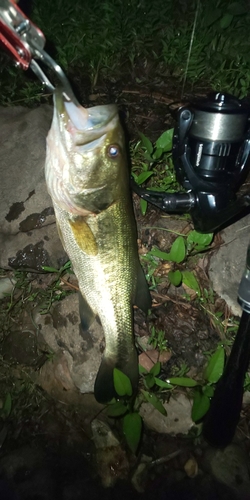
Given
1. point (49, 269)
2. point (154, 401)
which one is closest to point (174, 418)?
point (154, 401)

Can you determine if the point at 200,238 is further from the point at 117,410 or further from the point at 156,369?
the point at 117,410

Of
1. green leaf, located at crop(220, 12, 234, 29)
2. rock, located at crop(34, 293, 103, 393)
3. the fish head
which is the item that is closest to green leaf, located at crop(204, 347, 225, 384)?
rock, located at crop(34, 293, 103, 393)

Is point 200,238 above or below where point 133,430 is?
above

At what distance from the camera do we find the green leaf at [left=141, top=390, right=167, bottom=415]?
291cm

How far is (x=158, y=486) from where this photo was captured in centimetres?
301

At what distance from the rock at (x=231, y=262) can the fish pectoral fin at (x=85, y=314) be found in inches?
42.5

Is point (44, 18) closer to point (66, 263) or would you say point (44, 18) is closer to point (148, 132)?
point (148, 132)

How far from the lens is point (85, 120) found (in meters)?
2.17

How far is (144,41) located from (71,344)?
304 cm

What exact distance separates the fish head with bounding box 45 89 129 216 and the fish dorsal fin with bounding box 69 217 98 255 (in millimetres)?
73

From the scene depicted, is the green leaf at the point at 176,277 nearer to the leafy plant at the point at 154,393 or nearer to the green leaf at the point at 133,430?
the leafy plant at the point at 154,393

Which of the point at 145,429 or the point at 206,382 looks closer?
the point at 206,382

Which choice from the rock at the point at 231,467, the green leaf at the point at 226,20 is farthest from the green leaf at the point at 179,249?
the green leaf at the point at 226,20

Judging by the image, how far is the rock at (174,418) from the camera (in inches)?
119
